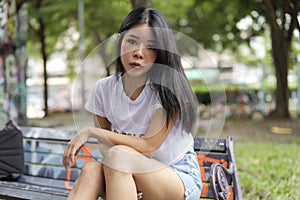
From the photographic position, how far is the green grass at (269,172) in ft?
11.4

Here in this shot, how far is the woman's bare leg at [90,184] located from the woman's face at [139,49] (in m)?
0.46

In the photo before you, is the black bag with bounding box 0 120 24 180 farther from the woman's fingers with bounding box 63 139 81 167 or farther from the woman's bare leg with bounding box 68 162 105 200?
the woman's bare leg with bounding box 68 162 105 200

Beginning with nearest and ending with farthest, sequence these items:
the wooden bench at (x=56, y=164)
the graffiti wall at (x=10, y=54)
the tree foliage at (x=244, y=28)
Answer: the wooden bench at (x=56, y=164) → the graffiti wall at (x=10, y=54) → the tree foliage at (x=244, y=28)

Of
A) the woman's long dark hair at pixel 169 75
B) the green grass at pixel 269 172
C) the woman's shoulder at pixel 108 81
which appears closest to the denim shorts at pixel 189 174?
the woman's long dark hair at pixel 169 75

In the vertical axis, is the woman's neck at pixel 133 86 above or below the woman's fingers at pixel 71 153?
above

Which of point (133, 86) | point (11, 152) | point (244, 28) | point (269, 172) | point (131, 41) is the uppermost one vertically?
point (244, 28)

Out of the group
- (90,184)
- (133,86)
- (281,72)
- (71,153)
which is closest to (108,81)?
(133,86)

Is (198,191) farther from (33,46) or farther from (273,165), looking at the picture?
(33,46)

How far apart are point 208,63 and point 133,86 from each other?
1.19 feet

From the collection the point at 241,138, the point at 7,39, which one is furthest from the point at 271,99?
the point at 7,39

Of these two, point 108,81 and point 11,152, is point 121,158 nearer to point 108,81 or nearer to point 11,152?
point 108,81

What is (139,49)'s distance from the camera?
1.86 meters

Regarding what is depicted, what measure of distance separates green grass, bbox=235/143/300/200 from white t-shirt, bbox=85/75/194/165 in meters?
1.73

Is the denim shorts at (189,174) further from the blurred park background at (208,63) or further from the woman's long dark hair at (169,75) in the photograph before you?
the blurred park background at (208,63)
